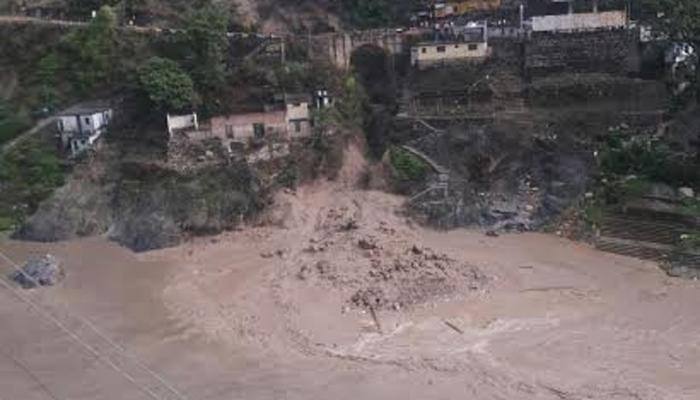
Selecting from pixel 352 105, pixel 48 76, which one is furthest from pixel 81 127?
pixel 352 105

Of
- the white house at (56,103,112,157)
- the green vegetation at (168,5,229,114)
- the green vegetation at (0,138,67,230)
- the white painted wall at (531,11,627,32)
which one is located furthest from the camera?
the white painted wall at (531,11,627,32)

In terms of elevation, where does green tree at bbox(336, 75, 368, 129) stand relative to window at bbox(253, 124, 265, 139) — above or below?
above

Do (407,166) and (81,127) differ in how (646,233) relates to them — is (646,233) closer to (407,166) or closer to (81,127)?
(407,166)

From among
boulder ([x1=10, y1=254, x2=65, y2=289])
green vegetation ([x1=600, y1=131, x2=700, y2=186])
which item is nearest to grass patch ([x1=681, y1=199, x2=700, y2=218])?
green vegetation ([x1=600, y1=131, x2=700, y2=186])

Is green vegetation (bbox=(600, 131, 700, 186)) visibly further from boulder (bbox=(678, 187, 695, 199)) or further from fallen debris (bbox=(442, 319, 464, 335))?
fallen debris (bbox=(442, 319, 464, 335))

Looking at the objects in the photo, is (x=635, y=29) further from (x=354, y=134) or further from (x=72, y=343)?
(x=72, y=343)

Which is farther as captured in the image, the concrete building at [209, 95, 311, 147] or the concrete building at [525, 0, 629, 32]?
A: the concrete building at [525, 0, 629, 32]

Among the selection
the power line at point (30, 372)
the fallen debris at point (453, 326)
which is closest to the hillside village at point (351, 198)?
the fallen debris at point (453, 326)
